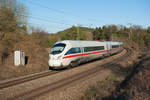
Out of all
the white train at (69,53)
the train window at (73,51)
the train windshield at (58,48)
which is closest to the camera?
the white train at (69,53)

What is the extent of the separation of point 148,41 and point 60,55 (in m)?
46.6

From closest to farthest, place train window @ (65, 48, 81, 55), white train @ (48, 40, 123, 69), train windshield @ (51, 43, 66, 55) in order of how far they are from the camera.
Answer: white train @ (48, 40, 123, 69)
train windshield @ (51, 43, 66, 55)
train window @ (65, 48, 81, 55)

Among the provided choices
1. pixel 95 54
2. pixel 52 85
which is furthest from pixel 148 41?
pixel 52 85

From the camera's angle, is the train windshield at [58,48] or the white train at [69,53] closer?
the white train at [69,53]

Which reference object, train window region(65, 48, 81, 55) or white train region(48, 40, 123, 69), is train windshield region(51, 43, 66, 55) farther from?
train window region(65, 48, 81, 55)

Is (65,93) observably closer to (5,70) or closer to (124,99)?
(124,99)

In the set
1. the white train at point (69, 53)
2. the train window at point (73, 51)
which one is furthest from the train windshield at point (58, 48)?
the train window at point (73, 51)

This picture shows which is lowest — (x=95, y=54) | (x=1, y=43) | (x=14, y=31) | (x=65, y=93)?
(x=65, y=93)

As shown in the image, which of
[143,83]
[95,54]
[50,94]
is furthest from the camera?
[95,54]

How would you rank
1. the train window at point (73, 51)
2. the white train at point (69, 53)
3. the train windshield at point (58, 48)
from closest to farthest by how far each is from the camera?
the white train at point (69, 53), the train windshield at point (58, 48), the train window at point (73, 51)

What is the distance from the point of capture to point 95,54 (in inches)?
745

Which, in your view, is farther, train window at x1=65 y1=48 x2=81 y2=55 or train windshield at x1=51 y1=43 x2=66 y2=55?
train window at x1=65 y1=48 x2=81 y2=55

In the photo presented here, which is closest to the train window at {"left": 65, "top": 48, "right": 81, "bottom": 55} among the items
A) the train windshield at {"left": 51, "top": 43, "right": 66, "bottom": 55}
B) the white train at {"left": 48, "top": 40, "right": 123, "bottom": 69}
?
the white train at {"left": 48, "top": 40, "right": 123, "bottom": 69}

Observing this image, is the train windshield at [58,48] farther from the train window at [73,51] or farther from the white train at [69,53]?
the train window at [73,51]
